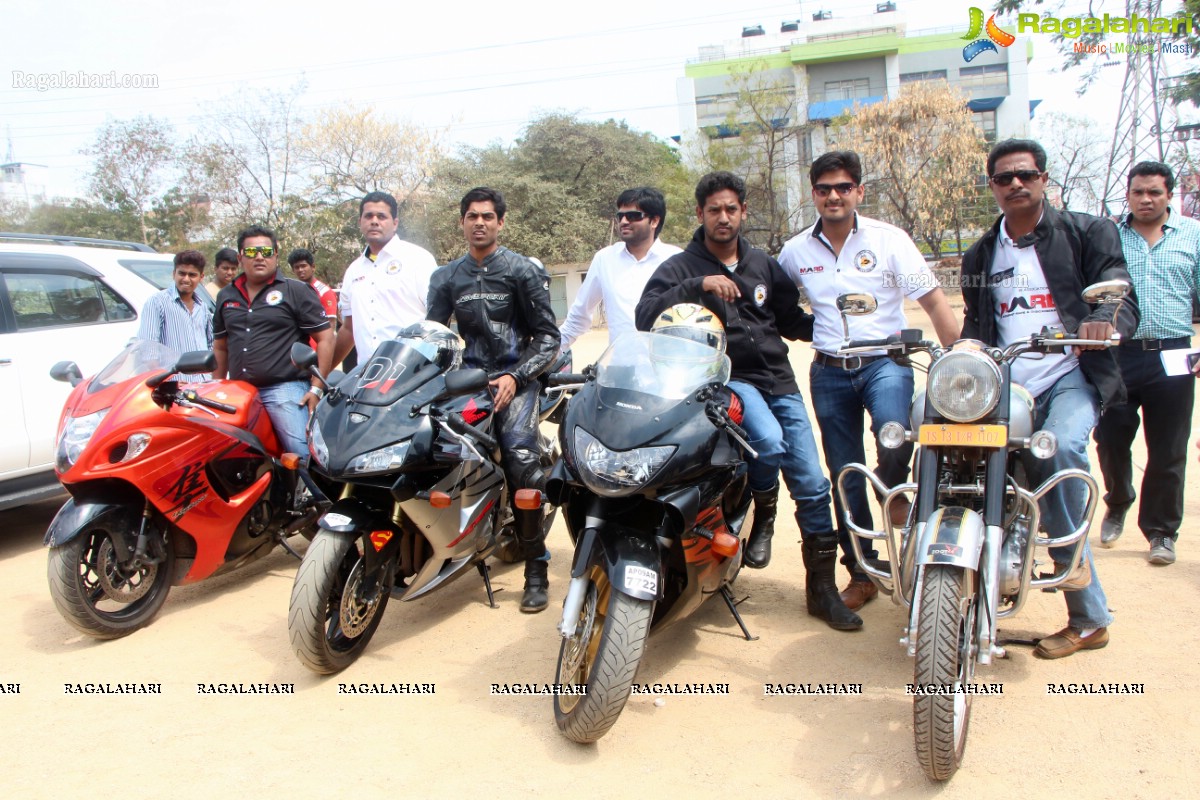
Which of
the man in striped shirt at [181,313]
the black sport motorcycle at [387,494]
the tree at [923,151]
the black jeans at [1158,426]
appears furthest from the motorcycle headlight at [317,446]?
the tree at [923,151]

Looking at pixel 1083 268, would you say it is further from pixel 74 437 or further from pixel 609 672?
pixel 74 437

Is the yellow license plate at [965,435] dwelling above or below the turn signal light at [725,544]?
above

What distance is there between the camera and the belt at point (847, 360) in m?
3.89

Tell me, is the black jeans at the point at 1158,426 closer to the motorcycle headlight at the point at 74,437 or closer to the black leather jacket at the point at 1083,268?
the black leather jacket at the point at 1083,268

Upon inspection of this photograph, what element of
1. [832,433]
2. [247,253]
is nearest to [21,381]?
[247,253]

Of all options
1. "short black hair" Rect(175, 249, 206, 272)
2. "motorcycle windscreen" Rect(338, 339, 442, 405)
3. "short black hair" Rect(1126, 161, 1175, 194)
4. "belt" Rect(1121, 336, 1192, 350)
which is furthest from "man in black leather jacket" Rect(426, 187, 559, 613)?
"short black hair" Rect(1126, 161, 1175, 194)

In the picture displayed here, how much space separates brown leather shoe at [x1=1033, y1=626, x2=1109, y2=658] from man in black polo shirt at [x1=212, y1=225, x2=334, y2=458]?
369 cm

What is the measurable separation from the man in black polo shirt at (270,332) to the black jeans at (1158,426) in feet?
14.1

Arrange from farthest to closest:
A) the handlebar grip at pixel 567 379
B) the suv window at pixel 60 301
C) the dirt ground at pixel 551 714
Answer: the suv window at pixel 60 301, the handlebar grip at pixel 567 379, the dirt ground at pixel 551 714

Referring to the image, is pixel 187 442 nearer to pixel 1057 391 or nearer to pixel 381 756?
pixel 381 756

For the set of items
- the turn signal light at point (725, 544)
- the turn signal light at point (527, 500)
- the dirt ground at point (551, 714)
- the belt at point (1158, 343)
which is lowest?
the dirt ground at point (551, 714)

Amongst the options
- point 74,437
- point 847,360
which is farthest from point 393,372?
point 847,360

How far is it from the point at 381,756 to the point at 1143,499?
13.1 ft

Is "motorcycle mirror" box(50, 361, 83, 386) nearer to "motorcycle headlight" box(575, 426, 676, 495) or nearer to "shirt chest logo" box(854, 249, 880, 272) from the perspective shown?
"motorcycle headlight" box(575, 426, 676, 495)
